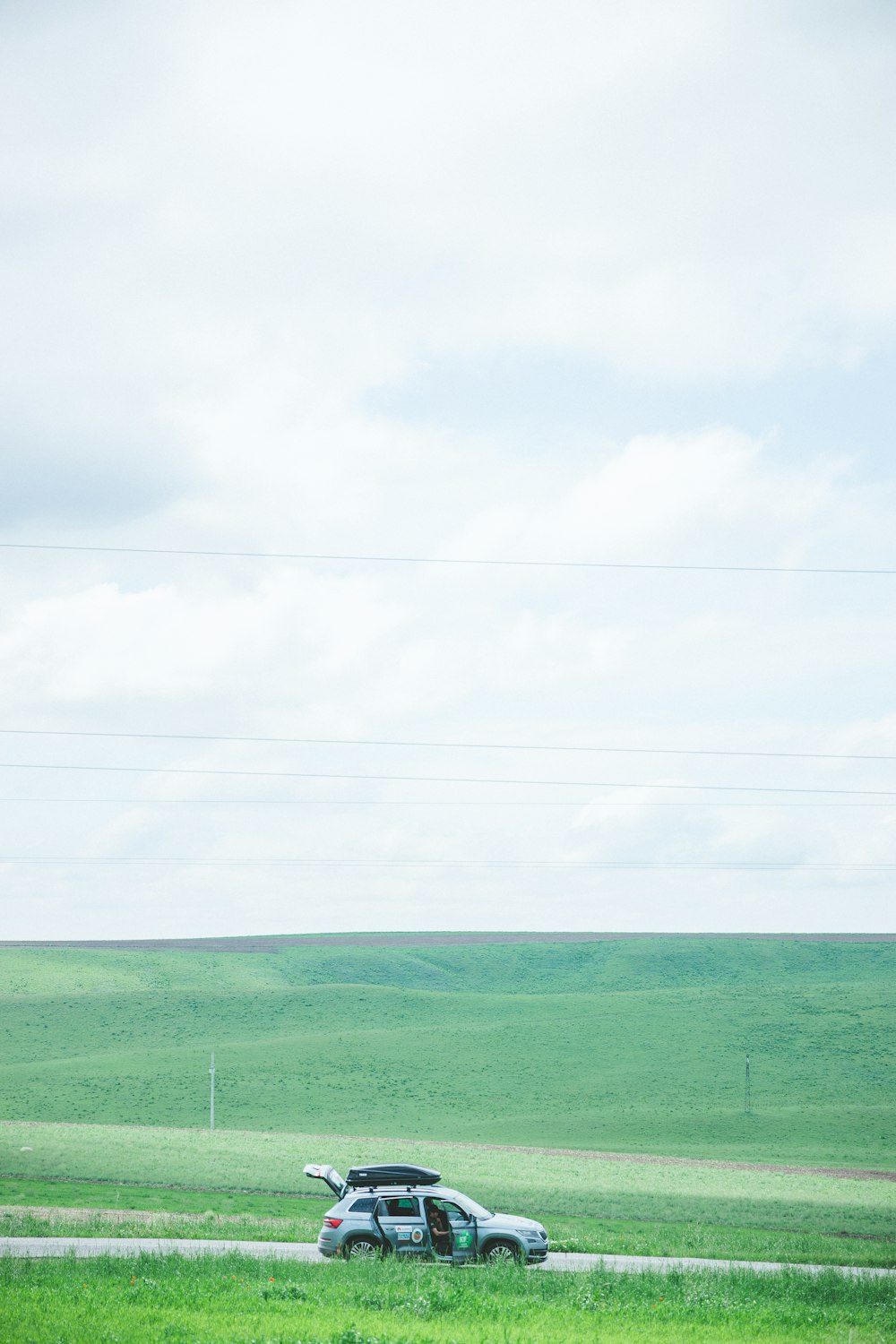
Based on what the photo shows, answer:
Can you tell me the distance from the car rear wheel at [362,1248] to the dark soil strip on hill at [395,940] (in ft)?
440

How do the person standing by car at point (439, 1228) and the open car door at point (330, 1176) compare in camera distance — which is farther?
the open car door at point (330, 1176)

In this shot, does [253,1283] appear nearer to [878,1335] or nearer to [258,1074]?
[878,1335]

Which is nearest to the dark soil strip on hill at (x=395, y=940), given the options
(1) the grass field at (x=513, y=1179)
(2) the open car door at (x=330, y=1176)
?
(1) the grass field at (x=513, y=1179)

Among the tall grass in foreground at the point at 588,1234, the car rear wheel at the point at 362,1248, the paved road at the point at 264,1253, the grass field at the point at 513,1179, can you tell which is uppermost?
the car rear wheel at the point at 362,1248

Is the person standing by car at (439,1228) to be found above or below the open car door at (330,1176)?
below

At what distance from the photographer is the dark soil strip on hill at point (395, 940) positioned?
516ft

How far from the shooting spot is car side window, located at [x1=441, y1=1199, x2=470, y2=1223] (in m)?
24.2

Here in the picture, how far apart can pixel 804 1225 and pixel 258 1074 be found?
55.1 m

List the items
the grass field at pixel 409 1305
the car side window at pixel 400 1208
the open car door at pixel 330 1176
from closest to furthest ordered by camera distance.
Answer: the grass field at pixel 409 1305, the car side window at pixel 400 1208, the open car door at pixel 330 1176

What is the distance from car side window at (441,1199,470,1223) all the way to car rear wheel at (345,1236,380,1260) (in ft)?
4.74

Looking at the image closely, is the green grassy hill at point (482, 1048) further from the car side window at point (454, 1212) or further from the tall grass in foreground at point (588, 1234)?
the car side window at point (454, 1212)

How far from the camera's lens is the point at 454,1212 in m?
24.3

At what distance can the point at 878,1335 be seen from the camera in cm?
1769

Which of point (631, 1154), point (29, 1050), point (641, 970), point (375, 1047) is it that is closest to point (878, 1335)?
point (631, 1154)
